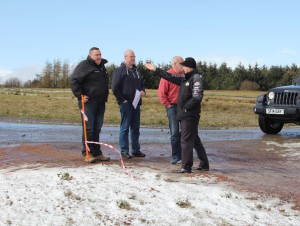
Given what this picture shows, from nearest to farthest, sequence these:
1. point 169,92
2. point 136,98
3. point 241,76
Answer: point 169,92 < point 136,98 < point 241,76

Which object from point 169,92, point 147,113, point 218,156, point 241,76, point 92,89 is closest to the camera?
point 92,89

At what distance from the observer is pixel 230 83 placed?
77.9m

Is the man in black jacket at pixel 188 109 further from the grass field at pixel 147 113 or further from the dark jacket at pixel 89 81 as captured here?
the grass field at pixel 147 113

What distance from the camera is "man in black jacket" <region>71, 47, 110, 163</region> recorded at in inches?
352

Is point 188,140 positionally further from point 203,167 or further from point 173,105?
point 173,105

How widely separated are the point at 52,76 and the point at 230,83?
1456 inches

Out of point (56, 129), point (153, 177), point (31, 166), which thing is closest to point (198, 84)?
point (153, 177)

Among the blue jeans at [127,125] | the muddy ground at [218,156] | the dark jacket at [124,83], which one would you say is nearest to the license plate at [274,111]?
the muddy ground at [218,156]

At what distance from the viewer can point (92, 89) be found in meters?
9.02

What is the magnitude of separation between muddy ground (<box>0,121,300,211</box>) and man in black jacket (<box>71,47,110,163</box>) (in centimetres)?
47

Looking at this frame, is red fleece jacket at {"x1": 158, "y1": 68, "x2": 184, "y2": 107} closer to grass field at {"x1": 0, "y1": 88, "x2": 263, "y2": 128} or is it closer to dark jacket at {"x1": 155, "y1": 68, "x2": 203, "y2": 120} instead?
dark jacket at {"x1": 155, "y1": 68, "x2": 203, "y2": 120}

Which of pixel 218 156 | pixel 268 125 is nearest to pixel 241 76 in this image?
pixel 268 125

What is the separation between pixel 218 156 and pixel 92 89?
348 centimetres

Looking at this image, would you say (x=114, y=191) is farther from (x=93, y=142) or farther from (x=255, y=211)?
(x=93, y=142)
